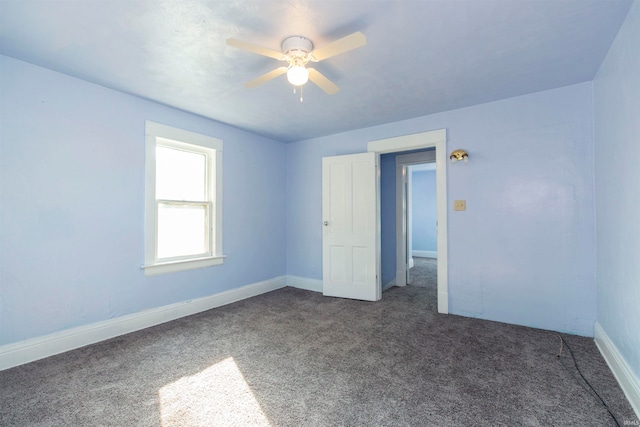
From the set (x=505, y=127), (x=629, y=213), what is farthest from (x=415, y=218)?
(x=629, y=213)

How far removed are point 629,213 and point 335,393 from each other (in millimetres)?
2365

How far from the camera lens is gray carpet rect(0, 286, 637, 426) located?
173 cm

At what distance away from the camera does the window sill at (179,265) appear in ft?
10.6

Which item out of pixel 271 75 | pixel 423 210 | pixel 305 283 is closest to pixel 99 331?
pixel 305 283

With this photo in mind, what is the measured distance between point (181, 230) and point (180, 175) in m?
0.71

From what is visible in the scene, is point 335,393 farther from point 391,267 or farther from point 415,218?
point 415,218

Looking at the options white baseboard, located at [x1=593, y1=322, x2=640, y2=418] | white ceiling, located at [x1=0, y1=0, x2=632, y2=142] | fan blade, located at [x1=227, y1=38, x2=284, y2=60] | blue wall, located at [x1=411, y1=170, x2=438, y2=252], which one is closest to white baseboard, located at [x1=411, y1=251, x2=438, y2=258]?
blue wall, located at [x1=411, y1=170, x2=438, y2=252]

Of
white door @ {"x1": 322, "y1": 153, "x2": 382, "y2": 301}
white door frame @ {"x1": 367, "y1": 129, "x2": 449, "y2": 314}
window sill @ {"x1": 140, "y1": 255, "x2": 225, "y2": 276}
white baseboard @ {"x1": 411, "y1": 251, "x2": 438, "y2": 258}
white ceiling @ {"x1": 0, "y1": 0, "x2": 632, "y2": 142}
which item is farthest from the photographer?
white baseboard @ {"x1": 411, "y1": 251, "x2": 438, "y2": 258}

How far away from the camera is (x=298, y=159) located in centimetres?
499

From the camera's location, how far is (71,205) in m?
2.66

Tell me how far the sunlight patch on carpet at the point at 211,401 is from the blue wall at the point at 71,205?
1441mm

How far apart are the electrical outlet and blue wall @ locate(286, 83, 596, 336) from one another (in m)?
0.06

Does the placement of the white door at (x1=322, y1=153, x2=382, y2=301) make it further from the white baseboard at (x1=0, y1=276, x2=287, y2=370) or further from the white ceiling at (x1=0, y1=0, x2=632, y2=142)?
the white baseboard at (x1=0, y1=276, x2=287, y2=370)

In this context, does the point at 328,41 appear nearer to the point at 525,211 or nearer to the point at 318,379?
the point at 318,379
